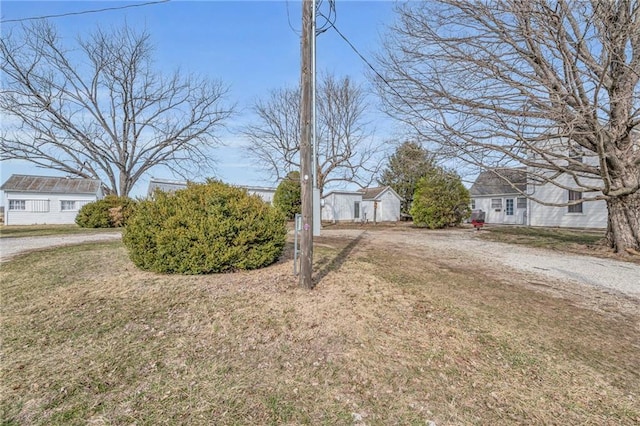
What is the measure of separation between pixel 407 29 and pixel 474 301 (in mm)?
6944

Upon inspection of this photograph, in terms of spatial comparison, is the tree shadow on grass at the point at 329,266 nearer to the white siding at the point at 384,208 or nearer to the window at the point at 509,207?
the window at the point at 509,207

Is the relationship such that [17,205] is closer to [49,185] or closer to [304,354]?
[49,185]

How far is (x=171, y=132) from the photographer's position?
22906 mm

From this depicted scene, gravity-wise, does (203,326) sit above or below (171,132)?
below

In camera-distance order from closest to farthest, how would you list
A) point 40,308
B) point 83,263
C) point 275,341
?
point 275,341, point 40,308, point 83,263

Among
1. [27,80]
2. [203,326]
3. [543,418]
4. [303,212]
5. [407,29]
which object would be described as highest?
[27,80]

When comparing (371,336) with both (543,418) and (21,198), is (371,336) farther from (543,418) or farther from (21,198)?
(21,198)

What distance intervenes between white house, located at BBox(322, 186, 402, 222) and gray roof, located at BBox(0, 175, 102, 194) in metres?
20.6

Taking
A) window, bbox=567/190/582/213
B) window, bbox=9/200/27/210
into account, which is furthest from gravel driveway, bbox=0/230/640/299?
window, bbox=9/200/27/210

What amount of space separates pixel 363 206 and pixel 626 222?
69.5 feet

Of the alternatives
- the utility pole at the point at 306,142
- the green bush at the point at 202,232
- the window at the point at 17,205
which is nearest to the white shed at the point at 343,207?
the green bush at the point at 202,232

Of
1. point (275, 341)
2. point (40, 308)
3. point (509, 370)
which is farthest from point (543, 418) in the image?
point (40, 308)

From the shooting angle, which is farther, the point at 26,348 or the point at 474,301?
the point at 474,301

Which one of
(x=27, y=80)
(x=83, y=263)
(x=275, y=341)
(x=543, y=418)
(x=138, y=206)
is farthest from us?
(x=27, y=80)
